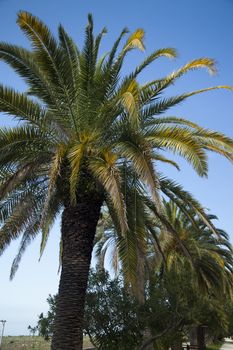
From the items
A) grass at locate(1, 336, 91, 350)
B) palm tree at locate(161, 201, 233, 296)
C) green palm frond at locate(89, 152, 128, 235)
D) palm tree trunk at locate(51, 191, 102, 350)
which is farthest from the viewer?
grass at locate(1, 336, 91, 350)

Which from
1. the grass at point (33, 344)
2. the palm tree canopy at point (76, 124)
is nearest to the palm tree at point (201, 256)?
the grass at point (33, 344)

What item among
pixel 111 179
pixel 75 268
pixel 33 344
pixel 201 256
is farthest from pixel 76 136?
pixel 33 344

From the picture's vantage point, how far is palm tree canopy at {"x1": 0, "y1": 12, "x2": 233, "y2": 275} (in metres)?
11.3

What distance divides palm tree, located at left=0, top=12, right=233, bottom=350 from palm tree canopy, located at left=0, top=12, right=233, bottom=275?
0.03 metres

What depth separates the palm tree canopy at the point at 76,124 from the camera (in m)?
11.3

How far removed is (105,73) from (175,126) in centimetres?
244

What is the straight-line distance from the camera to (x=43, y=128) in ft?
39.8

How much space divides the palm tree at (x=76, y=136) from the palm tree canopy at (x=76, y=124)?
0.03 meters

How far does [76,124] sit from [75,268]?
147 inches

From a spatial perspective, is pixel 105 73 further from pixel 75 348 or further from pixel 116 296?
pixel 116 296

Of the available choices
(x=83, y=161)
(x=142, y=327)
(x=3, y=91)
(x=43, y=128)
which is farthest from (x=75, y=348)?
(x=142, y=327)

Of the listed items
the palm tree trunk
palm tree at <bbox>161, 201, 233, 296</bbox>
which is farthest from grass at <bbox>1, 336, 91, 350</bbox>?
the palm tree trunk

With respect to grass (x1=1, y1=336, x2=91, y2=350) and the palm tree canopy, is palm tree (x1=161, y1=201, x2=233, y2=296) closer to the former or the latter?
grass (x1=1, y1=336, x2=91, y2=350)

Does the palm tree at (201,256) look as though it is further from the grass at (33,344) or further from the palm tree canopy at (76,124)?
the palm tree canopy at (76,124)
